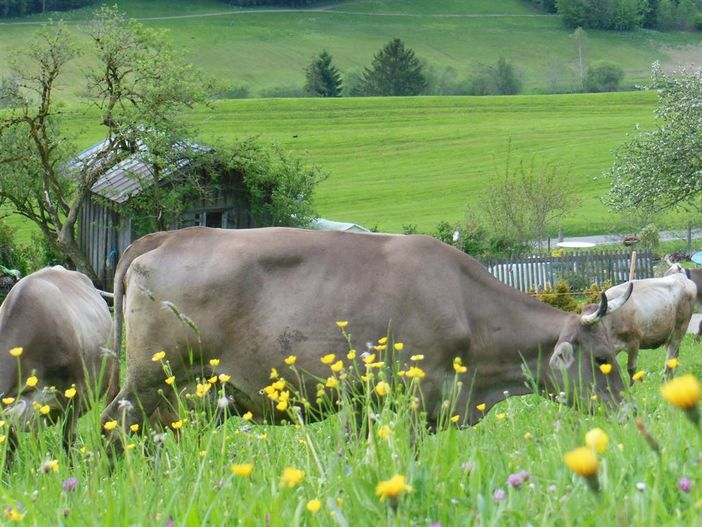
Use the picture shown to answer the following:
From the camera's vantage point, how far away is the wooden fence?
33.4 metres

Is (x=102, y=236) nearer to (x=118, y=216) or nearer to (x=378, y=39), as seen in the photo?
(x=118, y=216)

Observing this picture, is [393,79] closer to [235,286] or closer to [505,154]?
[505,154]

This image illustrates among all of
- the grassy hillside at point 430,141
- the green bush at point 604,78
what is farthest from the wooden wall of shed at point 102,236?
the green bush at point 604,78

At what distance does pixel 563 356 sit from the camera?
752 centimetres

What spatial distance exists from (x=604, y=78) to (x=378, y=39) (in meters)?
32.2

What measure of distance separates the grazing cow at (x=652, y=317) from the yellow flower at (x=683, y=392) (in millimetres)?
13076

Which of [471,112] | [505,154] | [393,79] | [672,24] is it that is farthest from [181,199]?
[672,24]

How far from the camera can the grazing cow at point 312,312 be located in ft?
23.6

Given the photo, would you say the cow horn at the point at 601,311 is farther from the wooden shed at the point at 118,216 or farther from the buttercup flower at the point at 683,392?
the wooden shed at the point at 118,216

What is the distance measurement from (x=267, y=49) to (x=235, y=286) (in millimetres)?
116826

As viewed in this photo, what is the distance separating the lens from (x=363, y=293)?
7305mm

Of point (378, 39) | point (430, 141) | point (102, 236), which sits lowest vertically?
point (430, 141)

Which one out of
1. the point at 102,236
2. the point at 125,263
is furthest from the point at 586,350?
the point at 102,236

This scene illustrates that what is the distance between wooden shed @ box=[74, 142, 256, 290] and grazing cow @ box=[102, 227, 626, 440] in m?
27.1
